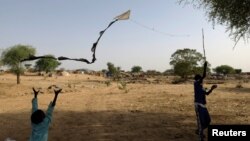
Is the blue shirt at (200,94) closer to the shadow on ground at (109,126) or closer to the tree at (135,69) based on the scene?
the shadow on ground at (109,126)

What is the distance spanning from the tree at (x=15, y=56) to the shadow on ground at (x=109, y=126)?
133ft

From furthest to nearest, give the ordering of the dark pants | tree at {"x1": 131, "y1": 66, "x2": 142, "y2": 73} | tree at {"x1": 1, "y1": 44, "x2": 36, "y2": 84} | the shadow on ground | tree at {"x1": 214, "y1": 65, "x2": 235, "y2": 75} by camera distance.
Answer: tree at {"x1": 131, "y1": 66, "x2": 142, "y2": 73}
tree at {"x1": 214, "y1": 65, "x2": 235, "y2": 75}
tree at {"x1": 1, "y1": 44, "x2": 36, "y2": 84}
the shadow on ground
the dark pants

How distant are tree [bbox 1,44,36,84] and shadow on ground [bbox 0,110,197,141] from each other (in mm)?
40567

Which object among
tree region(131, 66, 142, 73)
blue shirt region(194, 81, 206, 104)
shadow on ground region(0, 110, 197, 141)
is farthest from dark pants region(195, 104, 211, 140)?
tree region(131, 66, 142, 73)

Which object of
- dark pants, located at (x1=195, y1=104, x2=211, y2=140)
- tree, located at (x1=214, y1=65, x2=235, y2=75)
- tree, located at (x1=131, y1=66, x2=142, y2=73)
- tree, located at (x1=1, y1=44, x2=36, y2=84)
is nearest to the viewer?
dark pants, located at (x1=195, y1=104, x2=211, y2=140)

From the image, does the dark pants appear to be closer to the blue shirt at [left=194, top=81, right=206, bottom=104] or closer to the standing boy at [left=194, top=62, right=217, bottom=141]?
the standing boy at [left=194, top=62, right=217, bottom=141]

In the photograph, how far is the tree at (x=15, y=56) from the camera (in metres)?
58.6

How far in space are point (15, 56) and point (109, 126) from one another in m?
48.1

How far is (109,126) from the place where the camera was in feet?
49.5

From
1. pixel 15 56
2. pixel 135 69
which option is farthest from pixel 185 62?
pixel 135 69

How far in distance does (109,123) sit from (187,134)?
12.1 feet

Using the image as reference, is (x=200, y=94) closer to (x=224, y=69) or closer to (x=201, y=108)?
(x=201, y=108)

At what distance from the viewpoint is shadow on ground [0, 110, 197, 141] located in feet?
42.7

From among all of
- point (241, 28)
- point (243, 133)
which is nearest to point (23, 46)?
point (241, 28)
